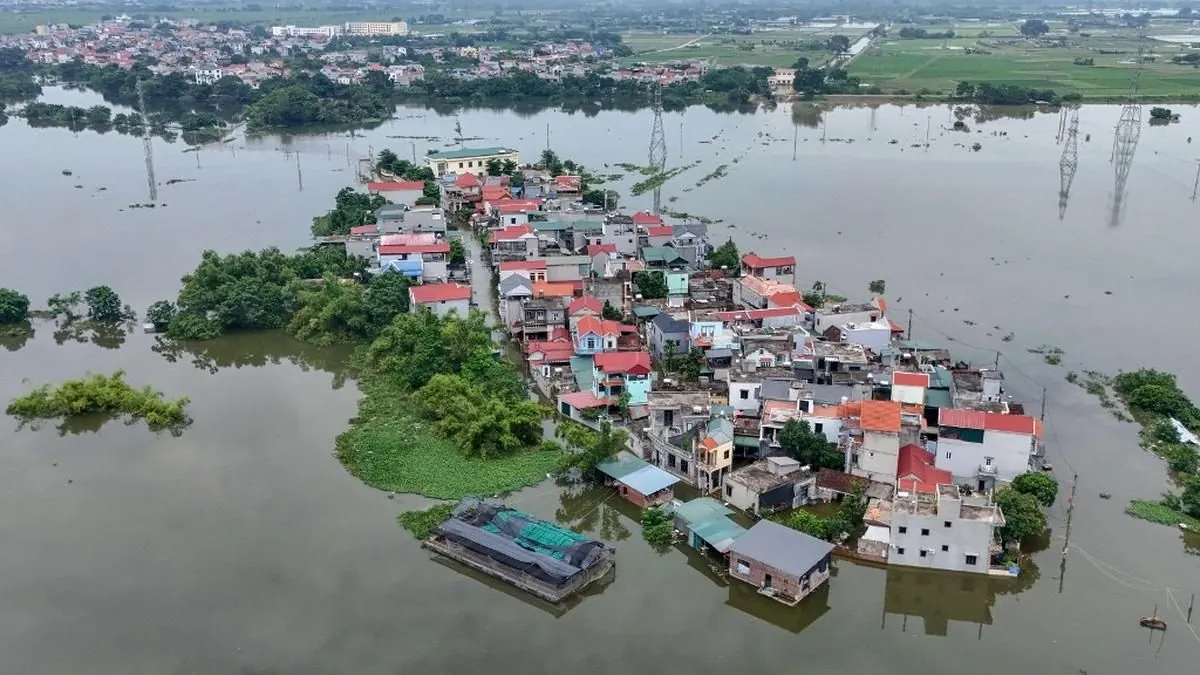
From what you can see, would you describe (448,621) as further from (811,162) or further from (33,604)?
(811,162)

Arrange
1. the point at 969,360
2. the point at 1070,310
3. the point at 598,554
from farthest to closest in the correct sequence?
1. the point at 1070,310
2. the point at 969,360
3. the point at 598,554

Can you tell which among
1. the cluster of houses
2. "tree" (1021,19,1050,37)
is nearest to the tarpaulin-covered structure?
the cluster of houses

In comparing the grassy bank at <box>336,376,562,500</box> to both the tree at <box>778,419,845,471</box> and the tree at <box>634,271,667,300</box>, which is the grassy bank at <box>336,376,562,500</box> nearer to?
the tree at <box>778,419,845,471</box>

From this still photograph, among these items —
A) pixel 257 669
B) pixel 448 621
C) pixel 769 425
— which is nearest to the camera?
pixel 257 669

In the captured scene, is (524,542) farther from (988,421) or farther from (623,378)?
(988,421)

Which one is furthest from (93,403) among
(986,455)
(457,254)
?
(986,455)

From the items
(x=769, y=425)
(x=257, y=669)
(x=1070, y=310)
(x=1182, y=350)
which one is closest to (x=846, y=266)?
(x=1070, y=310)
